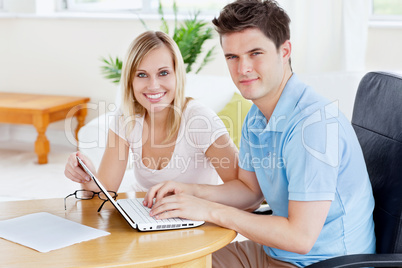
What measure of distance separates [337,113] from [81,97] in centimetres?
383

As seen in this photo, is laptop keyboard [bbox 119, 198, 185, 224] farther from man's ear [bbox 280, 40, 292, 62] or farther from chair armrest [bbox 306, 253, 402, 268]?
man's ear [bbox 280, 40, 292, 62]

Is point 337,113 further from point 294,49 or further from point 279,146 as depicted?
point 294,49

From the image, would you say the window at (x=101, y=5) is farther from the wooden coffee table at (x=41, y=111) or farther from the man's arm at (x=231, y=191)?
the man's arm at (x=231, y=191)

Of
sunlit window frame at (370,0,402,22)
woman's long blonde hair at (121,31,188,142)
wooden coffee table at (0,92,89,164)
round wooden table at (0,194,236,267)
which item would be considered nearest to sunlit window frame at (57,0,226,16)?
wooden coffee table at (0,92,89,164)

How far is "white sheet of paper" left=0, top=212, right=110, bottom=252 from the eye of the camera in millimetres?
1379

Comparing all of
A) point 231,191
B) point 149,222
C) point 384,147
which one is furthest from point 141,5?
point 149,222

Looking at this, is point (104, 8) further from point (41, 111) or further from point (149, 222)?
point (149, 222)

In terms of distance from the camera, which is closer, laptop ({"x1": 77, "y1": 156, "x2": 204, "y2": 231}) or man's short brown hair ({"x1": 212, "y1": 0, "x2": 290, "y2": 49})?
laptop ({"x1": 77, "y1": 156, "x2": 204, "y2": 231})

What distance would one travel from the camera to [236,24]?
1.58 meters

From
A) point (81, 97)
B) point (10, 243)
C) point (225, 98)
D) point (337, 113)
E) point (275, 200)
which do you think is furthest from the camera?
point (81, 97)

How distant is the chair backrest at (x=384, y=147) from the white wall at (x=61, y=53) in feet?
9.64

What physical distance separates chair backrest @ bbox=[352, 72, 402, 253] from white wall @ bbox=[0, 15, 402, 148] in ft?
9.64

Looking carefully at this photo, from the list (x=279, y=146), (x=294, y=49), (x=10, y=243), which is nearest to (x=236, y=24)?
(x=279, y=146)

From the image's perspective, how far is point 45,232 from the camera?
4.78ft
